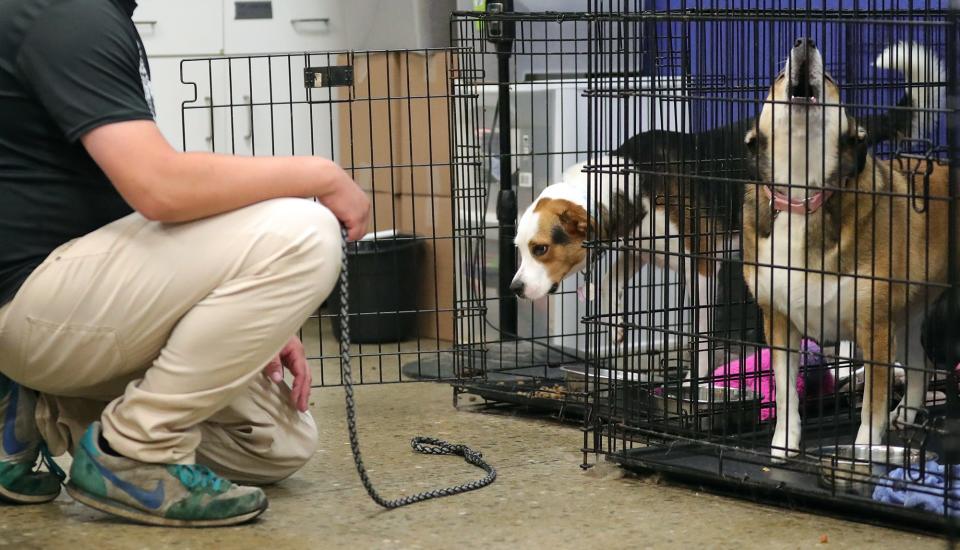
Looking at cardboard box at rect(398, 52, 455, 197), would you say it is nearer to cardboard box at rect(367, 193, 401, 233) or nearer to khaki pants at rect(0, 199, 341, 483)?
cardboard box at rect(367, 193, 401, 233)

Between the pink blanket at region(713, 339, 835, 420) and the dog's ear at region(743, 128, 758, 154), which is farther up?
the dog's ear at region(743, 128, 758, 154)

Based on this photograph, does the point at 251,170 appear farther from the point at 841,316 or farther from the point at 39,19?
the point at 841,316

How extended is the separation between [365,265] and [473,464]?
5.47ft

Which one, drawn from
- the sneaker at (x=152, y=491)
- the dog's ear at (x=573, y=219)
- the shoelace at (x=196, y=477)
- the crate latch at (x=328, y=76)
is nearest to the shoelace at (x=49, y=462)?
the sneaker at (x=152, y=491)

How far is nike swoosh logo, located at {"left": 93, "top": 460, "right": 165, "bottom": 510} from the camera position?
2.22 metres

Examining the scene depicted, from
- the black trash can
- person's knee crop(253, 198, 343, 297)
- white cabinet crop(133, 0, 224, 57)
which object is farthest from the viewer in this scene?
white cabinet crop(133, 0, 224, 57)

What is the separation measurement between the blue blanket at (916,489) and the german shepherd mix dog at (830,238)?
0.22m

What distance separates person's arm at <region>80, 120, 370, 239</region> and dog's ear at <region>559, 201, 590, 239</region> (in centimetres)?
152

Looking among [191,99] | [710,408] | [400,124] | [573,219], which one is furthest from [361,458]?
[191,99]

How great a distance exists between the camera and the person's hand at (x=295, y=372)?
8.29ft

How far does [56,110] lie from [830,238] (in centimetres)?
156

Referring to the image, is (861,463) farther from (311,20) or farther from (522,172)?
(311,20)

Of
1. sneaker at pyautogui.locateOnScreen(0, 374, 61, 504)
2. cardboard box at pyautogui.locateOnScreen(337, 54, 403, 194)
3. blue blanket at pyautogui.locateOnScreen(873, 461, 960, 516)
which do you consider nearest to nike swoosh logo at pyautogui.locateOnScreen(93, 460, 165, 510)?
sneaker at pyautogui.locateOnScreen(0, 374, 61, 504)

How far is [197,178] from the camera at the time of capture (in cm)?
210
